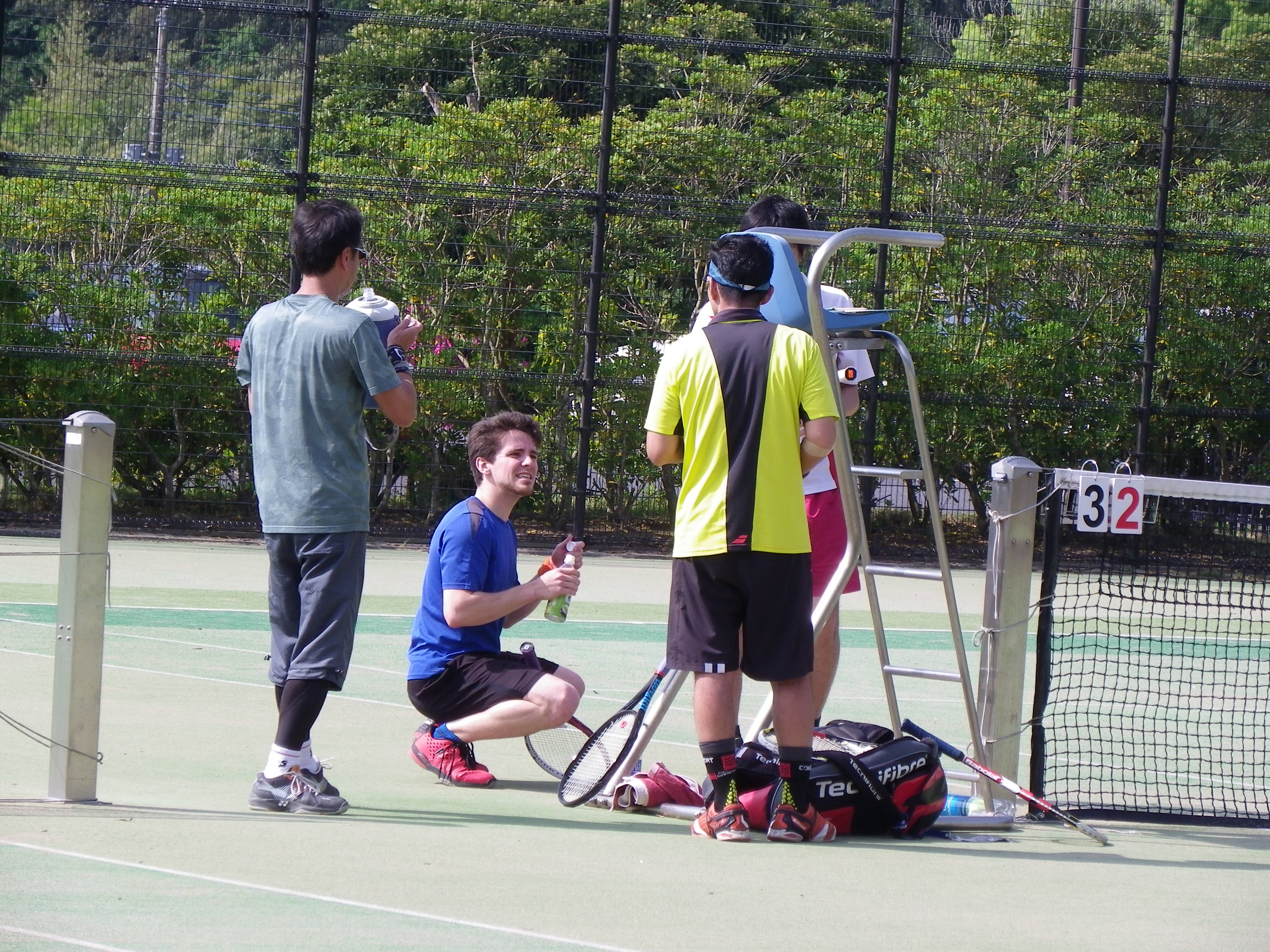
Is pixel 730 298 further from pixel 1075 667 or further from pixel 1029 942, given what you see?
pixel 1075 667

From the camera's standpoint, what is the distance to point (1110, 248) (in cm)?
1241

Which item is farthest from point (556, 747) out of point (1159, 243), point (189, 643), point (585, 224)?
point (1159, 243)

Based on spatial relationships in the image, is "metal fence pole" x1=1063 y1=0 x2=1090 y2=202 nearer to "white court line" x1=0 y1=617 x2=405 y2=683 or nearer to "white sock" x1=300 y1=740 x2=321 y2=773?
"white court line" x1=0 y1=617 x2=405 y2=683

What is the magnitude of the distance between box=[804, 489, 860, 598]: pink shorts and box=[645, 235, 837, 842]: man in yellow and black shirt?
930mm

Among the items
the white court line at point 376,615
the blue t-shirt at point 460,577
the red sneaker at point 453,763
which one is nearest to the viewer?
the blue t-shirt at point 460,577

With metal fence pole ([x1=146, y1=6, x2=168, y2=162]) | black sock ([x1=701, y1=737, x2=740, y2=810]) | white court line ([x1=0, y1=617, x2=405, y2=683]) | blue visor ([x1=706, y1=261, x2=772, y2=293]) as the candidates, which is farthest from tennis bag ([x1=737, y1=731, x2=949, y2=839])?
metal fence pole ([x1=146, y1=6, x2=168, y2=162])

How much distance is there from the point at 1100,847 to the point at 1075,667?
150 inches

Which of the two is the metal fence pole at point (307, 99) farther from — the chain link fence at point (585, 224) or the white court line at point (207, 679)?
the white court line at point (207, 679)

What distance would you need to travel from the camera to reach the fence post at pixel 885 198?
457 inches

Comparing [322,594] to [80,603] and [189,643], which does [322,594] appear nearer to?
[80,603]

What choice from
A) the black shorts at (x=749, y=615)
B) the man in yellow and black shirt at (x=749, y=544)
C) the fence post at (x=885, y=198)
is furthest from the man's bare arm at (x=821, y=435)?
the fence post at (x=885, y=198)

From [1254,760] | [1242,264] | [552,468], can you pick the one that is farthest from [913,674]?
[1242,264]

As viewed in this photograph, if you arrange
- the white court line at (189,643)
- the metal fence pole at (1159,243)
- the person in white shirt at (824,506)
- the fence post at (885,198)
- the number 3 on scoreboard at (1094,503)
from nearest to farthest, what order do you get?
the number 3 on scoreboard at (1094,503), the person in white shirt at (824,506), the white court line at (189,643), the fence post at (885,198), the metal fence pole at (1159,243)

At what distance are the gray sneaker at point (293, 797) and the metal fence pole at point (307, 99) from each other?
23.0ft
